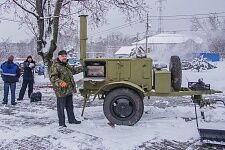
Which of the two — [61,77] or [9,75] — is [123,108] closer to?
[61,77]

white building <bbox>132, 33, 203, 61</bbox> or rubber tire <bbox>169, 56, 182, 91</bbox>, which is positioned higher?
white building <bbox>132, 33, 203, 61</bbox>

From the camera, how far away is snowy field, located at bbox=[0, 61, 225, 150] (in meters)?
6.96

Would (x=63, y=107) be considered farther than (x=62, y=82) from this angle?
Yes

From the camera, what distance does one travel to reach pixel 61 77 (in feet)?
27.3

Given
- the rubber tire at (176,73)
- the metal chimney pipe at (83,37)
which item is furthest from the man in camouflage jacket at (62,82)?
the rubber tire at (176,73)

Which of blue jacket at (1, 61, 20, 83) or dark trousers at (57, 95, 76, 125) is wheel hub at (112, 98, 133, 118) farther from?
blue jacket at (1, 61, 20, 83)

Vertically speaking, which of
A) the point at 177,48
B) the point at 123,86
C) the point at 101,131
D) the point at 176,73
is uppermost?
the point at 177,48

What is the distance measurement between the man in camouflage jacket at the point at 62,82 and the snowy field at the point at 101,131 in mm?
306

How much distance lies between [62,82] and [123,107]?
4.47 feet

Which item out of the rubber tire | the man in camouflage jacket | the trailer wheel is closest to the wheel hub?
the trailer wheel

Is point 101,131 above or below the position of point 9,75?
below

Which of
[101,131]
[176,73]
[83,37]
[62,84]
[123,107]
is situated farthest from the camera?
[83,37]

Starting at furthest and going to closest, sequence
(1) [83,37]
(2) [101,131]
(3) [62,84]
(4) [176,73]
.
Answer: (1) [83,37] < (4) [176,73] < (3) [62,84] < (2) [101,131]

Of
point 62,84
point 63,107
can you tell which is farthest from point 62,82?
point 63,107
